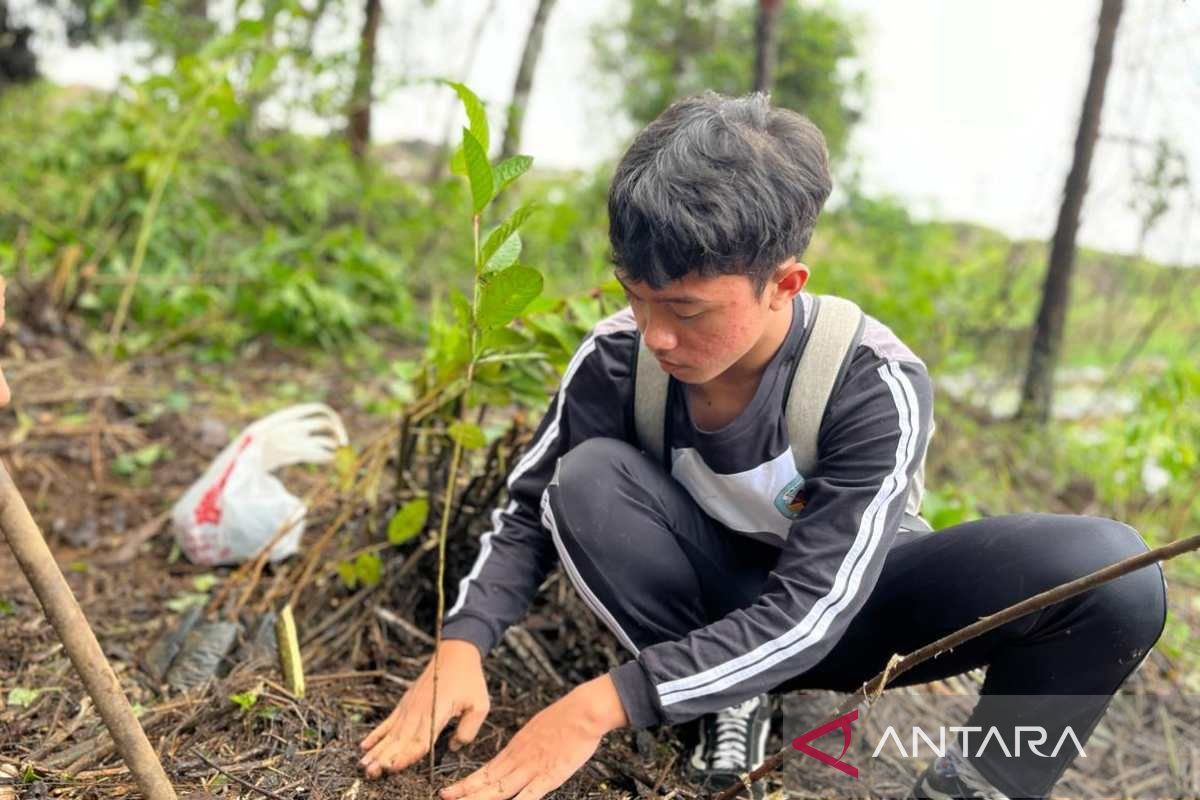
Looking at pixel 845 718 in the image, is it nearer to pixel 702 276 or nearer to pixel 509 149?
pixel 702 276

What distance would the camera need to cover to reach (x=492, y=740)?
1792mm

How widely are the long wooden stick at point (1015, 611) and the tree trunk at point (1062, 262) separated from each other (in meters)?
3.73

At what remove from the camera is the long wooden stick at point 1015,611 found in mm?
1054

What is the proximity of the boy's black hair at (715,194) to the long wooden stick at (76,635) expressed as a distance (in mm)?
874

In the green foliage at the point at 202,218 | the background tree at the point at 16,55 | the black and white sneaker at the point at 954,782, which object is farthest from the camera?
the background tree at the point at 16,55

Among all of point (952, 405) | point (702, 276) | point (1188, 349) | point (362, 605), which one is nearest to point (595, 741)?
point (702, 276)

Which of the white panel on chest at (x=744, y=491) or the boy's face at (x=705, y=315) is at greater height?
the boy's face at (x=705, y=315)

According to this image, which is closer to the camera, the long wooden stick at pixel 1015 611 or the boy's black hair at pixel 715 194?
the long wooden stick at pixel 1015 611

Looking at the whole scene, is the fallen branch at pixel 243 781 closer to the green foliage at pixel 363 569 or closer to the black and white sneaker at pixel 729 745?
the green foliage at pixel 363 569

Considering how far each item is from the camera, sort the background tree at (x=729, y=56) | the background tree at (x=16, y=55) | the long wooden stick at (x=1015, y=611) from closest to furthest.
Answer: the long wooden stick at (x=1015, y=611) → the background tree at (x=729, y=56) → the background tree at (x=16, y=55)

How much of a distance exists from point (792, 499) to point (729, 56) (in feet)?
27.1

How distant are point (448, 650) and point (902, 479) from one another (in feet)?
2.71

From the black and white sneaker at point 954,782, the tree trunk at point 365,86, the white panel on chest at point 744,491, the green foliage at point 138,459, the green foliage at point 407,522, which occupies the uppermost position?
the tree trunk at point 365,86

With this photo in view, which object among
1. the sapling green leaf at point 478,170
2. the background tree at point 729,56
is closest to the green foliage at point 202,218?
the sapling green leaf at point 478,170
